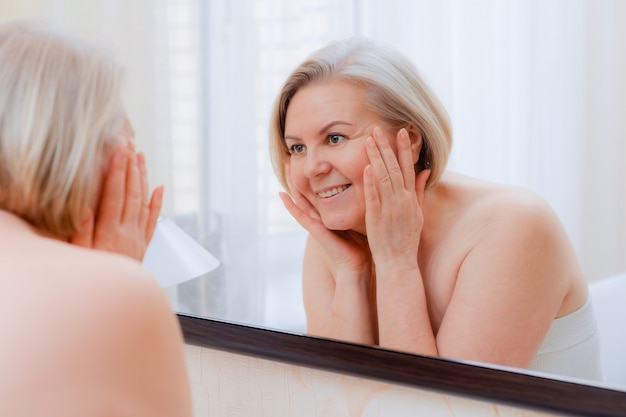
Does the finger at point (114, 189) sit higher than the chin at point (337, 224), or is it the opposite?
the finger at point (114, 189)

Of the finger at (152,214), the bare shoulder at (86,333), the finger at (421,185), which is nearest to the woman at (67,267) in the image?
the bare shoulder at (86,333)

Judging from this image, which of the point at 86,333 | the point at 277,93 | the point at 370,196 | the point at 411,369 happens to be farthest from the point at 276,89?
the point at 86,333

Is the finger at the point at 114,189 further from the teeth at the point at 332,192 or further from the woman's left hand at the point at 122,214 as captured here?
the teeth at the point at 332,192

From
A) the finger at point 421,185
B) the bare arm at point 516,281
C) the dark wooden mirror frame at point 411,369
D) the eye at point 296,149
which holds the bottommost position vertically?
the dark wooden mirror frame at point 411,369

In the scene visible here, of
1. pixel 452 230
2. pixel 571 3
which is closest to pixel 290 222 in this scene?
pixel 452 230

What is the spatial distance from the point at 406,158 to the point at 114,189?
36 centimetres

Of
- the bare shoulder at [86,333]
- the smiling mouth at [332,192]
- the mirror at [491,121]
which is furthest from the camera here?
the smiling mouth at [332,192]

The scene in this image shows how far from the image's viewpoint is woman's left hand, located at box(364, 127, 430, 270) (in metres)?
0.91

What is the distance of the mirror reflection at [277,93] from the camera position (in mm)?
729

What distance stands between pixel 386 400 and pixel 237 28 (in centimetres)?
66

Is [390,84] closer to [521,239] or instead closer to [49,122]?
[521,239]

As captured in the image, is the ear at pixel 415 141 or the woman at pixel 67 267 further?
the ear at pixel 415 141

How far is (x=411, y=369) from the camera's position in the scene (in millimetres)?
880

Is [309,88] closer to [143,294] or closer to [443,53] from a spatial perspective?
[443,53]
